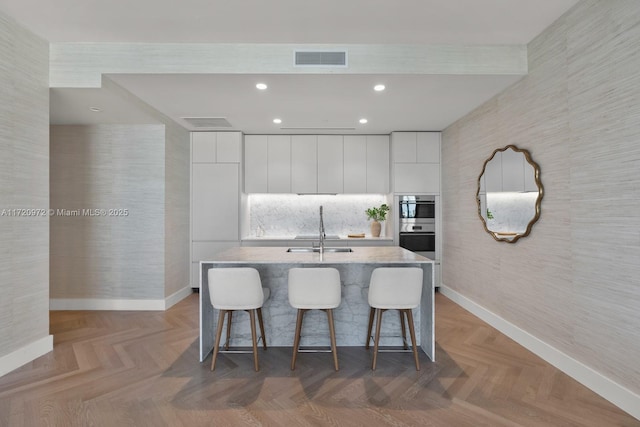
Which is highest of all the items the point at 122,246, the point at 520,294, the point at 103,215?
the point at 103,215

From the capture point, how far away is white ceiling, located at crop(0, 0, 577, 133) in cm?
255

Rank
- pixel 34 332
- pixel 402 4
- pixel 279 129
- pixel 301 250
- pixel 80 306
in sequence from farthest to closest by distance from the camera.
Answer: pixel 279 129 < pixel 80 306 < pixel 301 250 < pixel 34 332 < pixel 402 4

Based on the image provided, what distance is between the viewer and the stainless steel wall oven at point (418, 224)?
5254 mm

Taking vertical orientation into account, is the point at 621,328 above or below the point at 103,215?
below

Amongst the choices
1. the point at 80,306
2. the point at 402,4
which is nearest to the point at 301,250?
the point at 402,4

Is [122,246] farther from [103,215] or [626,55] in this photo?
[626,55]

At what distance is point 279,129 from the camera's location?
5.18m

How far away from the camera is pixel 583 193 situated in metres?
2.46

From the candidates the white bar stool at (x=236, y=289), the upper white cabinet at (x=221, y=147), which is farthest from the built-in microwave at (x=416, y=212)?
the white bar stool at (x=236, y=289)

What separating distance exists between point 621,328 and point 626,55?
1713mm

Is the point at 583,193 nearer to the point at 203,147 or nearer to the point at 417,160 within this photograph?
the point at 417,160

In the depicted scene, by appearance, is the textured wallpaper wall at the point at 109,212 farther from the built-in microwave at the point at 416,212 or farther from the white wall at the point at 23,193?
the built-in microwave at the point at 416,212

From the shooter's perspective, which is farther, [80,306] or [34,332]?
[80,306]

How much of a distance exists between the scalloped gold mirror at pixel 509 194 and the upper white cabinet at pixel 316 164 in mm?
1871
